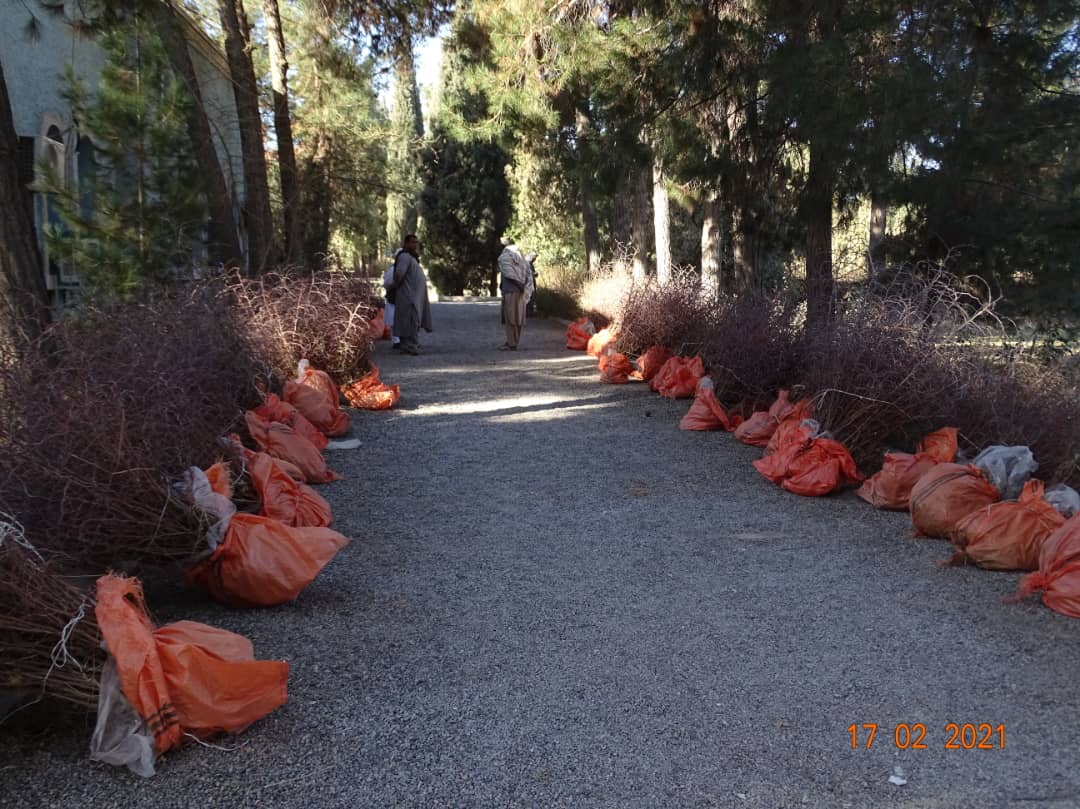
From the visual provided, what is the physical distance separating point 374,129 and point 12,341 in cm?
1704

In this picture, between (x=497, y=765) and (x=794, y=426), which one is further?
(x=794, y=426)

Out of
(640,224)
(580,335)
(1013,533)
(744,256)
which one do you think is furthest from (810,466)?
(640,224)

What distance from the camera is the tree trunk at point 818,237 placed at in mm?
8680

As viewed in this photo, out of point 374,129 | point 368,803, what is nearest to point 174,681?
point 368,803

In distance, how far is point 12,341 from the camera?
211 inches

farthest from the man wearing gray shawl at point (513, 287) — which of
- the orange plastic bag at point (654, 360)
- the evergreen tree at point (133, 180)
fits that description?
the evergreen tree at point (133, 180)

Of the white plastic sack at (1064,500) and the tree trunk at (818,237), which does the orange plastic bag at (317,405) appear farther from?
the white plastic sack at (1064,500)

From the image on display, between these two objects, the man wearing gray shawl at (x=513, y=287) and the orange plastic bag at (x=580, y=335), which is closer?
the man wearing gray shawl at (x=513, y=287)

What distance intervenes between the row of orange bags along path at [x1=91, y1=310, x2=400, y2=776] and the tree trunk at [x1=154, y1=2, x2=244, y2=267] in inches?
197

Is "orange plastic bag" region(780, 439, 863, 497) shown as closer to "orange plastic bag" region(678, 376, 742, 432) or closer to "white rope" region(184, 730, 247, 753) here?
"orange plastic bag" region(678, 376, 742, 432)

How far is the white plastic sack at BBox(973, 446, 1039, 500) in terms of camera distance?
5.52 m

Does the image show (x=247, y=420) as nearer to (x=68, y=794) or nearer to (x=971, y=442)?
(x=68, y=794)

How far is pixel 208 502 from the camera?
445 centimetres

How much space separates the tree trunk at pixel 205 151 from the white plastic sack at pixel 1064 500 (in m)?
8.96
